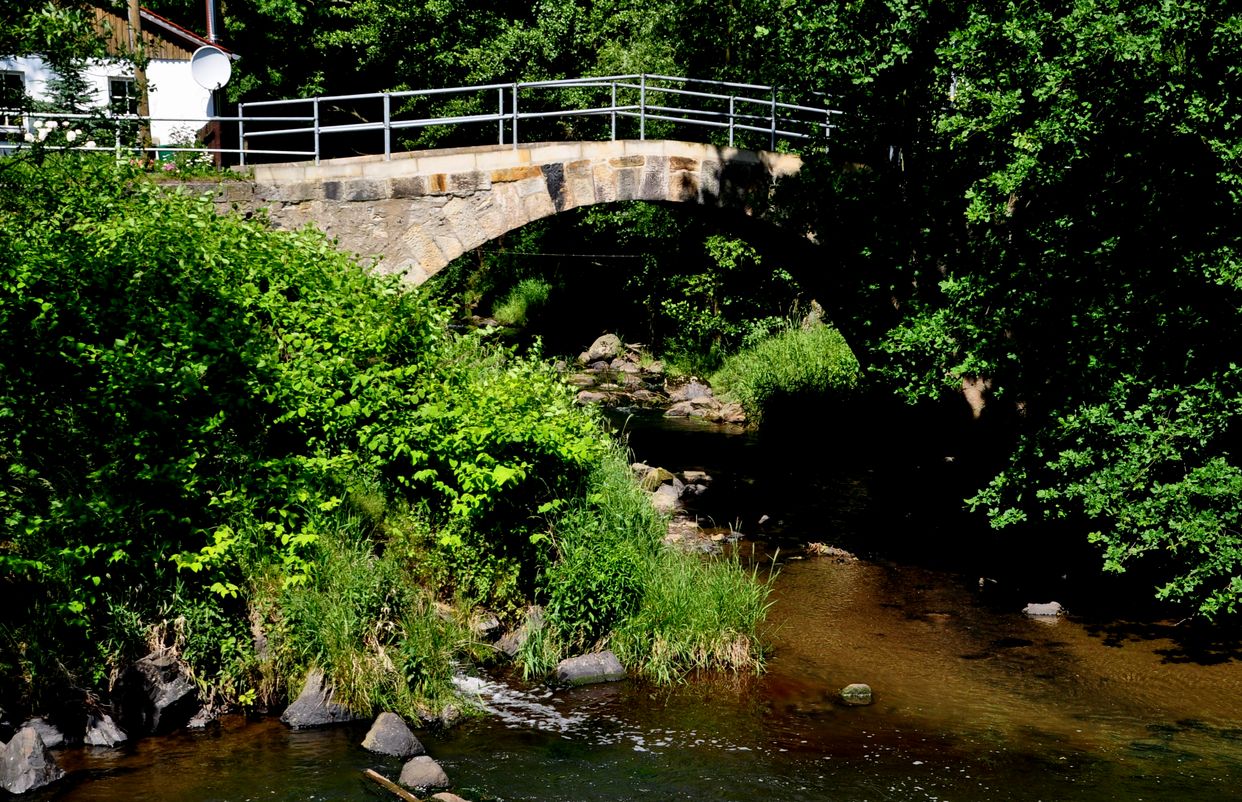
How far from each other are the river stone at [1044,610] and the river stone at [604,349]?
54.0ft

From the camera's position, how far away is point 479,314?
3500 cm

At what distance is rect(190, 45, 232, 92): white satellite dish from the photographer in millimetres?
16766

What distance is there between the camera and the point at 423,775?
27.1ft

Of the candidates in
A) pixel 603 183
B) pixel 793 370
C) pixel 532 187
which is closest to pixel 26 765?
pixel 532 187

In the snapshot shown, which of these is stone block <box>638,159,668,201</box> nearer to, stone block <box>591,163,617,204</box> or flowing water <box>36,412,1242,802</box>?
stone block <box>591,163,617,204</box>

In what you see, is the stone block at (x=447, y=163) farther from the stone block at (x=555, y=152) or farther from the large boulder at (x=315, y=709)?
the large boulder at (x=315, y=709)

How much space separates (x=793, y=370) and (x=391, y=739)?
1460cm

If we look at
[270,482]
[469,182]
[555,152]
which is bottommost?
[270,482]

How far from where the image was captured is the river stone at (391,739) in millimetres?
8758

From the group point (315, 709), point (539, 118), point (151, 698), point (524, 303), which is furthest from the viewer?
point (524, 303)

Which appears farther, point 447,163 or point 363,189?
point 447,163

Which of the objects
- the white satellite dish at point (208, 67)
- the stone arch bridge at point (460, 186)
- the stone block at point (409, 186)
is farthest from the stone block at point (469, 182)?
the white satellite dish at point (208, 67)

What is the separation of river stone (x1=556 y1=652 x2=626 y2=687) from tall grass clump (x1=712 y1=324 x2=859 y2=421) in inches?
458

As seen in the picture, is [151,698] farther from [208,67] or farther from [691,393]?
[691,393]
